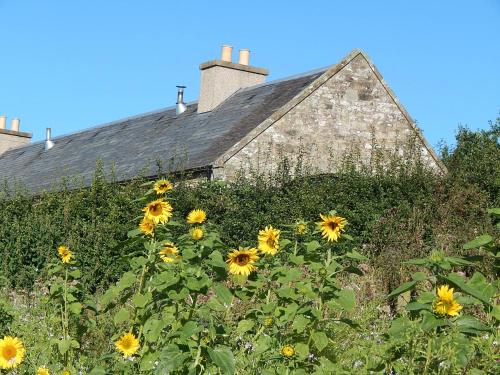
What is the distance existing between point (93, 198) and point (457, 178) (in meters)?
6.48

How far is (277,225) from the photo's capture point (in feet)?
52.0

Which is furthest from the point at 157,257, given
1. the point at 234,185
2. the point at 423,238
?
the point at 234,185

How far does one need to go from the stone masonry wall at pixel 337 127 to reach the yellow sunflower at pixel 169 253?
13706 mm

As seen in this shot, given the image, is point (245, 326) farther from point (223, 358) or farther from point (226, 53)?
point (226, 53)

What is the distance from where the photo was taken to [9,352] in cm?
525

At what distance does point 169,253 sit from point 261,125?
14424 mm

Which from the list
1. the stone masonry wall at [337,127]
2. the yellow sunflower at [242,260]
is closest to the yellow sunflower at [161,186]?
the yellow sunflower at [242,260]

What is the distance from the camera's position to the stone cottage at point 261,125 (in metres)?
20.1

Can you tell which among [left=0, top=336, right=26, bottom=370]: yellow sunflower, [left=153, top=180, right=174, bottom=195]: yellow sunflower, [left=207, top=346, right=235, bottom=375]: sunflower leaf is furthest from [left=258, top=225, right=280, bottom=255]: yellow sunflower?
[left=0, top=336, right=26, bottom=370]: yellow sunflower

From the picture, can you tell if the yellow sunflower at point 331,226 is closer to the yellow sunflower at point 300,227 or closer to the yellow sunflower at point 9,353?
the yellow sunflower at point 300,227

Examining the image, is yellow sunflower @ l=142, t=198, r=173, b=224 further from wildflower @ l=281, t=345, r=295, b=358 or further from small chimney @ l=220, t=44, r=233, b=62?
small chimney @ l=220, t=44, r=233, b=62

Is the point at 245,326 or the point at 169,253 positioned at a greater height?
the point at 169,253

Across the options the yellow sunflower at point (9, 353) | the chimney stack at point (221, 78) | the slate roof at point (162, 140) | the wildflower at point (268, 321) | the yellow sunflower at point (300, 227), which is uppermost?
the chimney stack at point (221, 78)

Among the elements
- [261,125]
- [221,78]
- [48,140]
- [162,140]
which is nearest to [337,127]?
[261,125]
